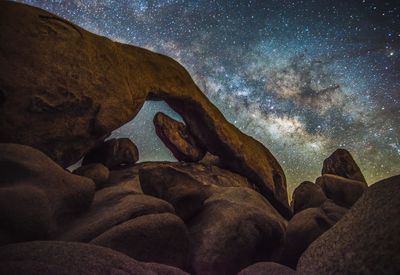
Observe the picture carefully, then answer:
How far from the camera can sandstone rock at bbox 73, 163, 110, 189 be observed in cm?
790

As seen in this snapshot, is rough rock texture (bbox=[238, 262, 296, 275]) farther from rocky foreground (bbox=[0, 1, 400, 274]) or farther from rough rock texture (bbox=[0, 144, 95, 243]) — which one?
rough rock texture (bbox=[0, 144, 95, 243])

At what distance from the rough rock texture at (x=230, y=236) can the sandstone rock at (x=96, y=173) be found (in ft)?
10.3

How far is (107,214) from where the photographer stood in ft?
16.6

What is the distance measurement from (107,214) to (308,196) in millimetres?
6632

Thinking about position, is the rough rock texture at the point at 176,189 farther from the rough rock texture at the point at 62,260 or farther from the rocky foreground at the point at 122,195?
the rough rock texture at the point at 62,260

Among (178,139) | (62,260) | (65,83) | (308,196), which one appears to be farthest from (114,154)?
(62,260)

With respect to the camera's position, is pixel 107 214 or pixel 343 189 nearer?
pixel 107 214

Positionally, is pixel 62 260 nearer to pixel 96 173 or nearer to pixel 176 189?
pixel 176 189

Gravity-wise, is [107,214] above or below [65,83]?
below

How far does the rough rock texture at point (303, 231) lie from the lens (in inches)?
221

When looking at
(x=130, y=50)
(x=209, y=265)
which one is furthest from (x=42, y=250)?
(x=130, y=50)

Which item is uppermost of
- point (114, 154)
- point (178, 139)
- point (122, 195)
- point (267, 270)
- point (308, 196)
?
point (114, 154)

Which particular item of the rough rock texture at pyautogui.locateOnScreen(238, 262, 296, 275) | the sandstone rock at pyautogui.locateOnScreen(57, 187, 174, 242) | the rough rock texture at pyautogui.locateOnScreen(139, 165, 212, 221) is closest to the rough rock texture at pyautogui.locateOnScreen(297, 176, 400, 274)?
the rough rock texture at pyautogui.locateOnScreen(238, 262, 296, 275)

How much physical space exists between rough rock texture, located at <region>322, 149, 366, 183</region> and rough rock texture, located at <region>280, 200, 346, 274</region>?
8.26 m
